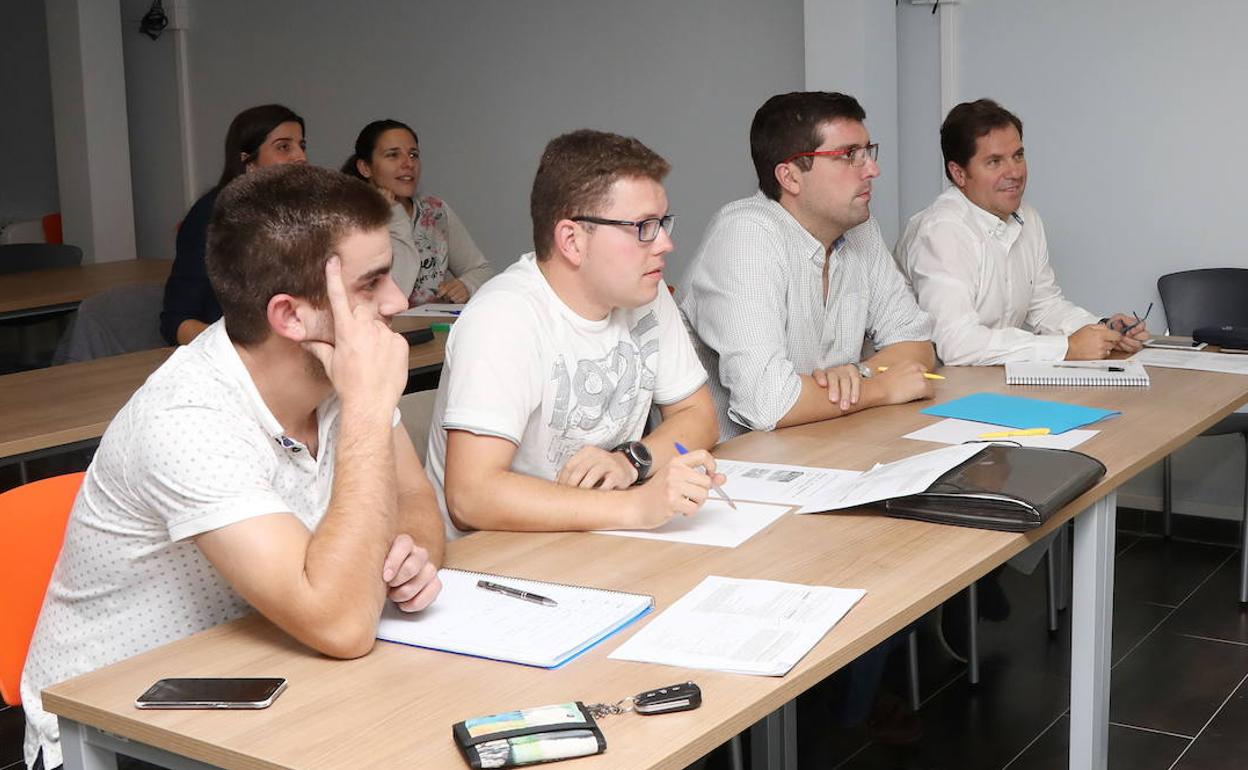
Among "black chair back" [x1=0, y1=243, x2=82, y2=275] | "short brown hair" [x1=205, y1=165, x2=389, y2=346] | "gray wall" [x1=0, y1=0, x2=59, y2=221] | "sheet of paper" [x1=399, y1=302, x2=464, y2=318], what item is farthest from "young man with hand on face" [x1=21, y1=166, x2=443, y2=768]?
"gray wall" [x1=0, y1=0, x2=59, y2=221]

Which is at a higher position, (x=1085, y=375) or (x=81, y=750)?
(x=1085, y=375)

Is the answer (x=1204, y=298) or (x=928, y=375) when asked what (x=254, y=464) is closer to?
(x=928, y=375)

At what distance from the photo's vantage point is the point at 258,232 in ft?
5.66

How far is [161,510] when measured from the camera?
5.39 ft

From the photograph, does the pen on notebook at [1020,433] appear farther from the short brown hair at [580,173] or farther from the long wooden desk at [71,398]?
the long wooden desk at [71,398]

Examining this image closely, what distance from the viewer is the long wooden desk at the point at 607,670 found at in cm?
138

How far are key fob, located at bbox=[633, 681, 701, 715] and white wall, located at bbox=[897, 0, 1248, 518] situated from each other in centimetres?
349

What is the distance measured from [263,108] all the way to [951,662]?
2610 mm

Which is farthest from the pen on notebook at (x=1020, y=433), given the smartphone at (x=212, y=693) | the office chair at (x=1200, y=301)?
the office chair at (x=1200, y=301)

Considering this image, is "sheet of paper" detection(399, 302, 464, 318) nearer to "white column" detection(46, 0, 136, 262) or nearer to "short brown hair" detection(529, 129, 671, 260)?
"short brown hair" detection(529, 129, 671, 260)

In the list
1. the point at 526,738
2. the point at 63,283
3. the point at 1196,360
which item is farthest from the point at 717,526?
the point at 63,283

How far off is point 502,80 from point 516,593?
452 centimetres

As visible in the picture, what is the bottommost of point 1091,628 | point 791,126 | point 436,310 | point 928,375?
point 1091,628

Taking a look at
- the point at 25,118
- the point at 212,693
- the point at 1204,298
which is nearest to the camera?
the point at 212,693
